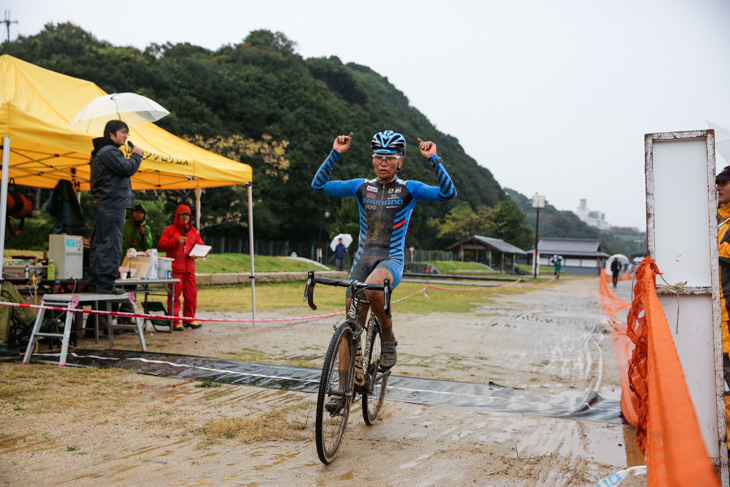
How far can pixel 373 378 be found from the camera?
169 inches

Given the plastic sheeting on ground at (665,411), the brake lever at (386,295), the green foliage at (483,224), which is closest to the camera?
the plastic sheeting on ground at (665,411)

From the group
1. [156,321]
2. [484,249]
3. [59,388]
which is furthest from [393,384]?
[484,249]

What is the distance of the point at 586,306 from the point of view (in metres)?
19.3

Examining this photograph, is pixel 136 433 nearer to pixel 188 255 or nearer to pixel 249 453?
pixel 249 453

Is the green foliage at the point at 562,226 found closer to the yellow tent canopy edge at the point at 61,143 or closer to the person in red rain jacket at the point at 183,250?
the yellow tent canopy edge at the point at 61,143

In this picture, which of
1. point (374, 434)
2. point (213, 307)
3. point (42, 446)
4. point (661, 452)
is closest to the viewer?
point (661, 452)

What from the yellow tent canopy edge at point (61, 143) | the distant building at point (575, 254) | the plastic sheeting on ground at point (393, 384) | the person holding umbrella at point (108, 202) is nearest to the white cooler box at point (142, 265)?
the person holding umbrella at point (108, 202)

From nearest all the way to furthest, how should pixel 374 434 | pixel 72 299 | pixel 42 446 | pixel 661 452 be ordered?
pixel 661 452, pixel 42 446, pixel 374 434, pixel 72 299

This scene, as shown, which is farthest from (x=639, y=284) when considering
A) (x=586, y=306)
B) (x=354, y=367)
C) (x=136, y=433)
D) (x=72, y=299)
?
(x=586, y=306)

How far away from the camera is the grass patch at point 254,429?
399 centimetres

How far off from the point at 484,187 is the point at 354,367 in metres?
101

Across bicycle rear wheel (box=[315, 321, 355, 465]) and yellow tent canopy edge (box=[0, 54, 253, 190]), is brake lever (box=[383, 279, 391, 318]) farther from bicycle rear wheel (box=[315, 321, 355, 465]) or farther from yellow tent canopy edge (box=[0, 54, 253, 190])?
yellow tent canopy edge (box=[0, 54, 253, 190])

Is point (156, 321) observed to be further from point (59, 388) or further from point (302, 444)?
point (302, 444)

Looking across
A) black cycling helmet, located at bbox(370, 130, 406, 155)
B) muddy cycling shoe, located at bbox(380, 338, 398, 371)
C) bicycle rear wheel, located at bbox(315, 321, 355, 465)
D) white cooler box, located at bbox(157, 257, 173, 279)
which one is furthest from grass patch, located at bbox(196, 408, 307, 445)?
white cooler box, located at bbox(157, 257, 173, 279)
